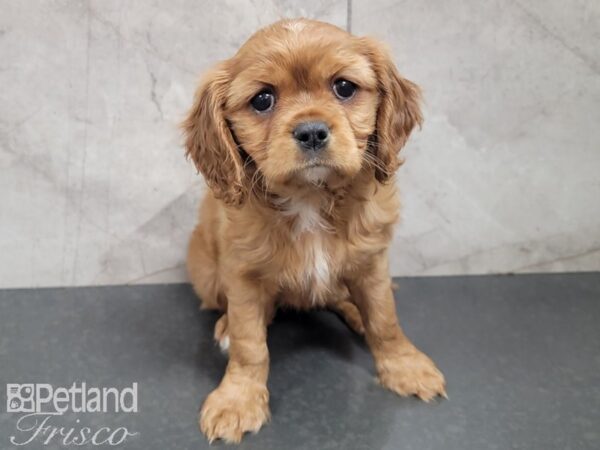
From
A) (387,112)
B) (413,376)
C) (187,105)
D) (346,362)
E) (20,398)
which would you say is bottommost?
(20,398)

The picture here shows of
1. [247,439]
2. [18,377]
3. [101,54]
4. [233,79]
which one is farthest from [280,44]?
[18,377]

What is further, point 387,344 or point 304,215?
point 387,344

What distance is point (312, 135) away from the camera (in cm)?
150

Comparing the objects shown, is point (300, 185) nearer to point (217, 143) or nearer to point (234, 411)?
point (217, 143)

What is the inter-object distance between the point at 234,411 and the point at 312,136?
0.90 metres

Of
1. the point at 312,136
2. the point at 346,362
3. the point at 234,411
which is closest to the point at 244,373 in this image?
the point at 234,411

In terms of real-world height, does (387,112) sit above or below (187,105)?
above

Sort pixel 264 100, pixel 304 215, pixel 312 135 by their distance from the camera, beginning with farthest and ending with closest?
pixel 304 215 → pixel 264 100 → pixel 312 135

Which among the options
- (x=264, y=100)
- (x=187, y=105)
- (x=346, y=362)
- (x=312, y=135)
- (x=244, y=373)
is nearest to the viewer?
(x=312, y=135)

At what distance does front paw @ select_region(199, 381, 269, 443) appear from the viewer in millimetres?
1793

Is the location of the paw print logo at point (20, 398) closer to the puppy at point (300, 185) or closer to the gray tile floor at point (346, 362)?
the gray tile floor at point (346, 362)

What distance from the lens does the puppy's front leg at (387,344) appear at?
1.93 metres

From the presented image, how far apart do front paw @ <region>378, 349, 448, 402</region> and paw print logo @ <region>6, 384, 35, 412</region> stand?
1168mm

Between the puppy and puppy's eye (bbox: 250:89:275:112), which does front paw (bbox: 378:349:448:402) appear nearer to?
the puppy
